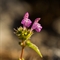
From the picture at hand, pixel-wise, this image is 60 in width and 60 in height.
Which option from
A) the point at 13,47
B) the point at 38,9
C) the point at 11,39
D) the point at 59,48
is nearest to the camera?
the point at 59,48

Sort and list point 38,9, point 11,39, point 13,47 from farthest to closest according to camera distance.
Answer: point 38,9, point 11,39, point 13,47

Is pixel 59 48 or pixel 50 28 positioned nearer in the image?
pixel 59 48

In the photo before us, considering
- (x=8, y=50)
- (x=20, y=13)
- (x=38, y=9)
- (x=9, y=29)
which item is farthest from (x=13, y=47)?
(x=38, y=9)

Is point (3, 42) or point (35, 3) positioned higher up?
point (35, 3)

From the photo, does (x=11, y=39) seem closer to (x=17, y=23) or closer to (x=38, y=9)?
(x=17, y=23)

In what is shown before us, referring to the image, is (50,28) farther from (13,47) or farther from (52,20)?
(13,47)

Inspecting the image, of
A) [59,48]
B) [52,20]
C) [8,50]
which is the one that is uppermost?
[59,48]

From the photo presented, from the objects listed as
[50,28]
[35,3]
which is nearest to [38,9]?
[35,3]
